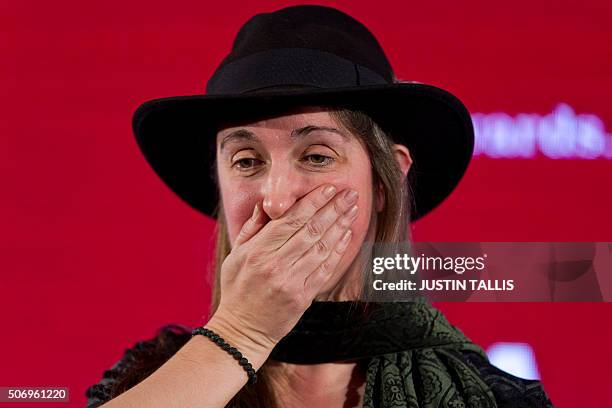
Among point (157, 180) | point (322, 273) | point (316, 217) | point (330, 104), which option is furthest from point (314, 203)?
point (157, 180)

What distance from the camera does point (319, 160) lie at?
1479 mm

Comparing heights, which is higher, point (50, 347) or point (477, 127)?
point (477, 127)

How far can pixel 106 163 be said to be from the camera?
90.3 inches

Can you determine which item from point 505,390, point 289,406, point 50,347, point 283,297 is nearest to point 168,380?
point 283,297

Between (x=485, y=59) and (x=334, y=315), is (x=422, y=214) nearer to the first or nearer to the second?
(x=334, y=315)

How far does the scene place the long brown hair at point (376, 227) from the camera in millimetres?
1525

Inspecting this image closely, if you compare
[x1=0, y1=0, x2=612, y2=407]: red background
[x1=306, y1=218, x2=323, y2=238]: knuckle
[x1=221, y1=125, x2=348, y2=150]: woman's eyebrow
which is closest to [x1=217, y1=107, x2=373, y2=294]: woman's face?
[x1=221, y1=125, x2=348, y2=150]: woman's eyebrow

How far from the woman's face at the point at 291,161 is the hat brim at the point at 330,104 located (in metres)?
0.04

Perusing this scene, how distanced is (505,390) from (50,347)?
1302 mm

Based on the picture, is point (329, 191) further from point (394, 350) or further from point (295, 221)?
point (394, 350)

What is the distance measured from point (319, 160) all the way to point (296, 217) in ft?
0.67

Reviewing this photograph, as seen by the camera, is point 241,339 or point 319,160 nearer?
point 241,339

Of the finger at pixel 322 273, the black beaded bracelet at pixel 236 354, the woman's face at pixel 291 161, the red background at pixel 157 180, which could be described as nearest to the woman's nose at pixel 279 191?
the woman's face at pixel 291 161

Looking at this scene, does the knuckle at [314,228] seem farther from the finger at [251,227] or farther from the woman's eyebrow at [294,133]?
the woman's eyebrow at [294,133]
